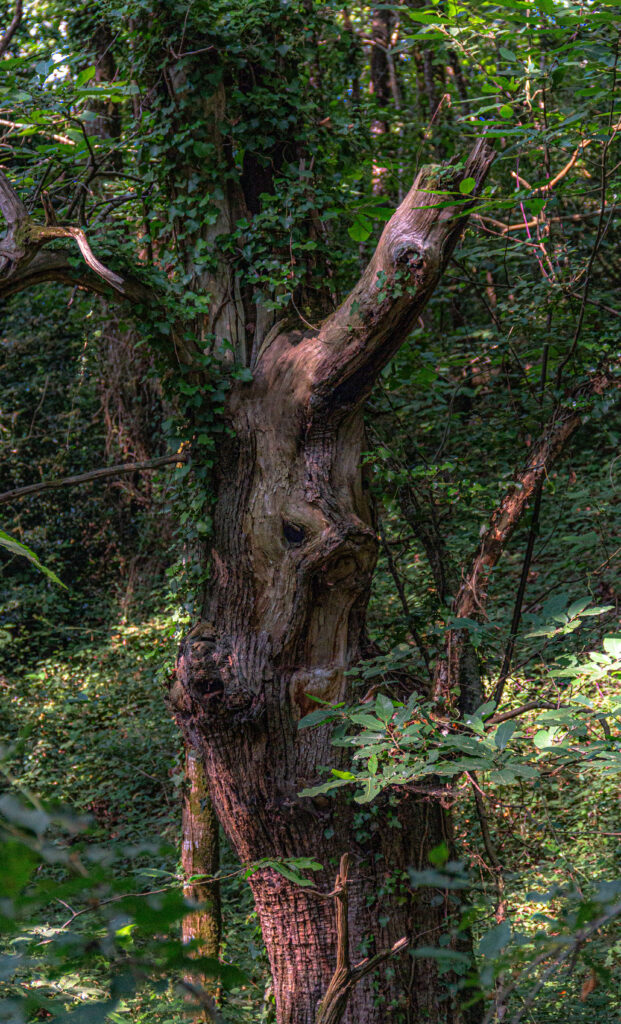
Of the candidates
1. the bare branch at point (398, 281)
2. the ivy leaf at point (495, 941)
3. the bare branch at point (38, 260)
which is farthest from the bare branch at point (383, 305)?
the ivy leaf at point (495, 941)

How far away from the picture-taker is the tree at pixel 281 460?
3.22 m

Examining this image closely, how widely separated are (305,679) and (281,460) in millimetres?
924

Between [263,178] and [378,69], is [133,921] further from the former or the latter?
[378,69]

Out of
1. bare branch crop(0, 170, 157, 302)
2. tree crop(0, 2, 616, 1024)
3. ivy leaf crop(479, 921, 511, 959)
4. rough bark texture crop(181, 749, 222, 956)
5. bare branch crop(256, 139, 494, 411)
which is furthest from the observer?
rough bark texture crop(181, 749, 222, 956)

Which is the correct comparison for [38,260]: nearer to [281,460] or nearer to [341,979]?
[281,460]

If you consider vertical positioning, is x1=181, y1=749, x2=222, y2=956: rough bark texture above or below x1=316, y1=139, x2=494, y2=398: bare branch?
below

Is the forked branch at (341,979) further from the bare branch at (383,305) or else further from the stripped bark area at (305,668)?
the bare branch at (383,305)

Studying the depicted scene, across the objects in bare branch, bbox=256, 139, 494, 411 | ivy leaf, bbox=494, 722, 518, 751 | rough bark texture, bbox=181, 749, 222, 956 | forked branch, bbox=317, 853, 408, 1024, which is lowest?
rough bark texture, bbox=181, 749, 222, 956

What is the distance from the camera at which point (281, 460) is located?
343 centimetres

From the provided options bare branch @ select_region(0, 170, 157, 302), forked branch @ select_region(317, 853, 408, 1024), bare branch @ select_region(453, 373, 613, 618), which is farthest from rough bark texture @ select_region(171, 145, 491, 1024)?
forked branch @ select_region(317, 853, 408, 1024)

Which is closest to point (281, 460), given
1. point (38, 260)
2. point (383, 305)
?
point (383, 305)

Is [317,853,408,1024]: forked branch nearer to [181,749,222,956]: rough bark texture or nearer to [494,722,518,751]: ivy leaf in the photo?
[494,722,518,751]: ivy leaf

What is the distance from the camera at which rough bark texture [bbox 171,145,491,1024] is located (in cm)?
326

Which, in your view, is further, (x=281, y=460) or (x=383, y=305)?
(x=281, y=460)
